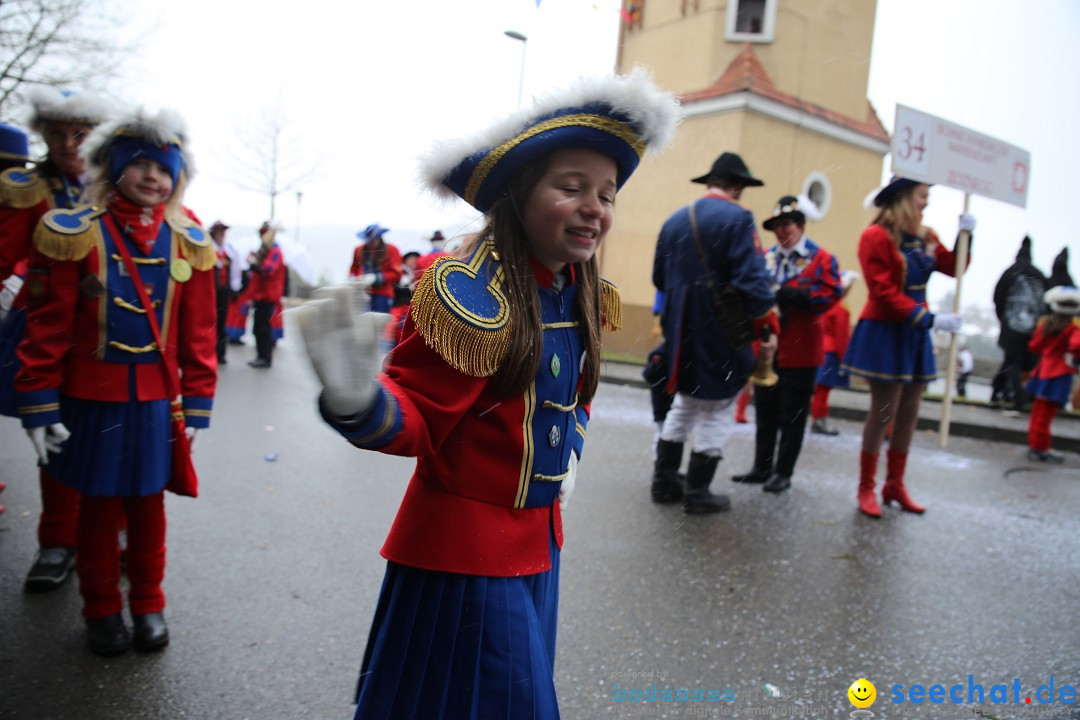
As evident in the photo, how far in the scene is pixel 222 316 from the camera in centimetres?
1118

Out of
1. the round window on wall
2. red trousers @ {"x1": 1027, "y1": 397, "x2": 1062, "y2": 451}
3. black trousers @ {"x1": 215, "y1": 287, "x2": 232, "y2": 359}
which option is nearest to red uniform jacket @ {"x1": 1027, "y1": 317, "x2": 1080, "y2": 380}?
red trousers @ {"x1": 1027, "y1": 397, "x2": 1062, "y2": 451}

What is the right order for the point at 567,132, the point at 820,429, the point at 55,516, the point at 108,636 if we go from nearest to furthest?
1. the point at 567,132
2. the point at 108,636
3. the point at 55,516
4. the point at 820,429

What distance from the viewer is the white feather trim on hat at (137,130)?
107 inches

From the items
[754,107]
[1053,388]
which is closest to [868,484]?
[1053,388]

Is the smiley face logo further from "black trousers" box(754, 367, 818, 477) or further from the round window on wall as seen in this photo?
the round window on wall

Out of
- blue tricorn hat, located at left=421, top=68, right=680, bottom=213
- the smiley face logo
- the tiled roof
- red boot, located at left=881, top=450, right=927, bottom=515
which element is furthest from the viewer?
the tiled roof

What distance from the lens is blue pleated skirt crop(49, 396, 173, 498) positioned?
2.67 metres

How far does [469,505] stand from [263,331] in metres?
9.43

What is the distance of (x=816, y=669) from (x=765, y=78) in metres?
14.6

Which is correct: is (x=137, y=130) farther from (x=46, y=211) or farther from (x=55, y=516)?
(x=55, y=516)

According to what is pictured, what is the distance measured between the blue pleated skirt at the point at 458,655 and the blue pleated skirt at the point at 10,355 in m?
2.32

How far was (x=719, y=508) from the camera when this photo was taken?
4.74m

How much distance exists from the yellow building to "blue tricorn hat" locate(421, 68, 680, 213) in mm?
13560

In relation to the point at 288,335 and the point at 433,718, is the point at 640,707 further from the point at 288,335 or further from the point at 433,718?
the point at 288,335
